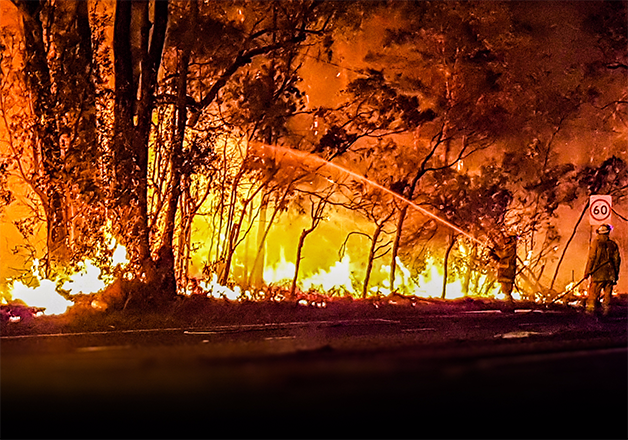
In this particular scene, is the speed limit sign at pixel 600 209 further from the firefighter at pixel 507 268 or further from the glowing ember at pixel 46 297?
the glowing ember at pixel 46 297

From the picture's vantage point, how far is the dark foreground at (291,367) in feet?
24.8

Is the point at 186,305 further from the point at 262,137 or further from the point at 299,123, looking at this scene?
the point at 299,123

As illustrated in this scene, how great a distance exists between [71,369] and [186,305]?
29.4ft

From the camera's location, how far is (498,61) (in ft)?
88.8

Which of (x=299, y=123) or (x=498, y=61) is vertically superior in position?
(x=498, y=61)

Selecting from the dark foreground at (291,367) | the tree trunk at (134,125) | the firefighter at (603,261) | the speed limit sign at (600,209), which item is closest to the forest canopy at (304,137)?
the tree trunk at (134,125)

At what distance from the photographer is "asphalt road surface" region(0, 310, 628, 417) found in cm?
758

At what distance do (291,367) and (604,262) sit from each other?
39.2 feet

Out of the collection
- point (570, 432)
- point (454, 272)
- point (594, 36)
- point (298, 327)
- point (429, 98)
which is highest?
point (594, 36)

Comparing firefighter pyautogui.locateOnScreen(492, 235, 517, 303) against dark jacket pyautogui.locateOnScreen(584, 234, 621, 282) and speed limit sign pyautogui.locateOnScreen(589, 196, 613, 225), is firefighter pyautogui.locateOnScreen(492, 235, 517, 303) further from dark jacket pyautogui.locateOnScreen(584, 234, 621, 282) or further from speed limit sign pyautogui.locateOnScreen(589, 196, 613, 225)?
dark jacket pyautogui.locateOnScreen(584, 234, 621, 282)

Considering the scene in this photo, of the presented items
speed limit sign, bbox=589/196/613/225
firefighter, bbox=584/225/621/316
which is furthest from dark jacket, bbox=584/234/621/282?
speed limit sign, bbox=589/196/613/225

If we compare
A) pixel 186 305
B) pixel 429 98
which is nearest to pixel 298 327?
pixel 186 305

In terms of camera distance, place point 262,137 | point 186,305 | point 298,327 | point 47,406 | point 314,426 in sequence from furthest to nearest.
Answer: point 262,137
point 186,305
point 298,327
point 47,406
point 314,426

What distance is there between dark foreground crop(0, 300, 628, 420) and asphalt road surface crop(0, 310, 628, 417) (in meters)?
0.02
